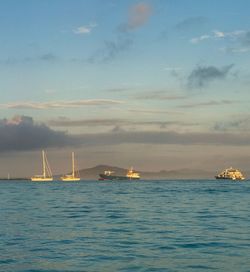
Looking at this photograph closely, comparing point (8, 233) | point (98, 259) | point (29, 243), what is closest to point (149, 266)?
A: point (98, 259)

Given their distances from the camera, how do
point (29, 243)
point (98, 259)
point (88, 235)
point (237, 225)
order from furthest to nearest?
point (237, 225), point (88, 235), point (29, 243), point (98, 259)

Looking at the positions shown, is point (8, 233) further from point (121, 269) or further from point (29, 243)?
point (121, 269)

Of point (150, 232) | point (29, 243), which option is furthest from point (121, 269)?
point (150, 232)

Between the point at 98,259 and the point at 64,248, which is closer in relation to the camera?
the point at 98,259

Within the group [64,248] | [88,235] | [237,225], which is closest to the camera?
[64,248]

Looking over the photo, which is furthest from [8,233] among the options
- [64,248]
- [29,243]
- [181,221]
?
[181,221]

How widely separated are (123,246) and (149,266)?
5.62m

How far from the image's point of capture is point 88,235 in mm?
34250

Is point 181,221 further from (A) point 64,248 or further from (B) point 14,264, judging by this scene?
(B) point 14,264

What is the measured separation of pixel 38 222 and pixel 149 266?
21933mm

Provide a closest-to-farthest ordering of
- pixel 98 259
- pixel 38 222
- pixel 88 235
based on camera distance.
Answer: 1. pixel 98 259
2. pixel 88 235
3. pixel 38 222

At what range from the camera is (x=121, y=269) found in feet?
75.3

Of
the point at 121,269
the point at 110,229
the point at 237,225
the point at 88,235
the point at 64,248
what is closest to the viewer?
the point at 121,269

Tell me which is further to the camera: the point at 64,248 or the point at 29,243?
the point at 29,243
